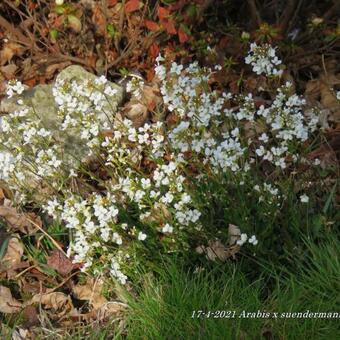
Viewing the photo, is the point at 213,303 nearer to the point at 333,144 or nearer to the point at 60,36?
the point at 333,144

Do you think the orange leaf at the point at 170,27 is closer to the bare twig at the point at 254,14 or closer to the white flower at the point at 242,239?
the bare twig at the point at 254,14

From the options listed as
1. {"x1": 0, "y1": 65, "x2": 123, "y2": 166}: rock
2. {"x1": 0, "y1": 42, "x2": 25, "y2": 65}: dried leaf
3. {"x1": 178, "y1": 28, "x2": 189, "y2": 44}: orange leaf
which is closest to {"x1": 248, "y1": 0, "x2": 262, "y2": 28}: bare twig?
{"x1": 178, "y1": 28, "x2": 189, "y2": 44}: orange leaf

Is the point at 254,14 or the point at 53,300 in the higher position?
the point at 254,14

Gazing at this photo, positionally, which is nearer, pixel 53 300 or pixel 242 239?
pixel 242 239

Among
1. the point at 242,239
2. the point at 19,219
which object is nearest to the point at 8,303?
the point at 19,219

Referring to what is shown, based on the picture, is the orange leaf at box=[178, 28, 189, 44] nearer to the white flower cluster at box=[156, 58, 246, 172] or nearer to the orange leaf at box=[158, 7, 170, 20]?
the orange leaf at box=[158, 7, 170, 20]

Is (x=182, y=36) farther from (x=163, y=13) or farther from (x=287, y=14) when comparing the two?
(x=287, y=14)

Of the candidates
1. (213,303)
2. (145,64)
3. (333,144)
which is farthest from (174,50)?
(213,303)
